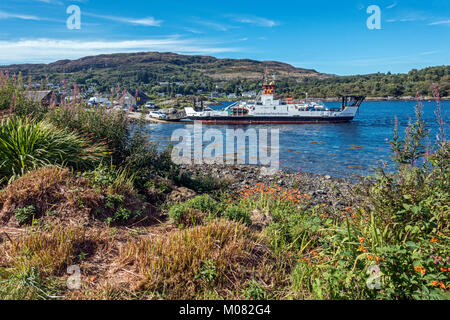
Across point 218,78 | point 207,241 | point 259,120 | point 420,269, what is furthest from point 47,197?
point 218,78

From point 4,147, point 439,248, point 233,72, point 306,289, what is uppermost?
point 233,72

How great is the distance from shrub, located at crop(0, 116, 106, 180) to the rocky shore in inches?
149

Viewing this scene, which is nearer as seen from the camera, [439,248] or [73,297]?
[73,297]

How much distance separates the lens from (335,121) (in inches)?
2002

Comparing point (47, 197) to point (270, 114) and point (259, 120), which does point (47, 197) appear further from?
point (259, 120)

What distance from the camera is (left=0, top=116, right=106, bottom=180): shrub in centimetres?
561

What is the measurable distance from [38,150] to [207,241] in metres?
3.93

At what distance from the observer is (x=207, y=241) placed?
3.55m

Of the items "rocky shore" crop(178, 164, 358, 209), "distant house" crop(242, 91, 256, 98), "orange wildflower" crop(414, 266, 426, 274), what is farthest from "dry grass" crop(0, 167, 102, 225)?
"distant house" crop(242, 91, 256, 98)

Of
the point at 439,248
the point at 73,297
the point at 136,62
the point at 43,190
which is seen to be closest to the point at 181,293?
the point at 73,297

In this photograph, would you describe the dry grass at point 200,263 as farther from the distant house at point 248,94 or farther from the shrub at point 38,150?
the distant house at point 248,94

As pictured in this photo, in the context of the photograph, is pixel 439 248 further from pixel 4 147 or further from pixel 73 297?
pixel 4 147

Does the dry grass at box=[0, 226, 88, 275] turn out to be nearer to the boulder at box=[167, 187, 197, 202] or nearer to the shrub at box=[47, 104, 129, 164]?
the boulder at box=[167, 187, 197, 202]
